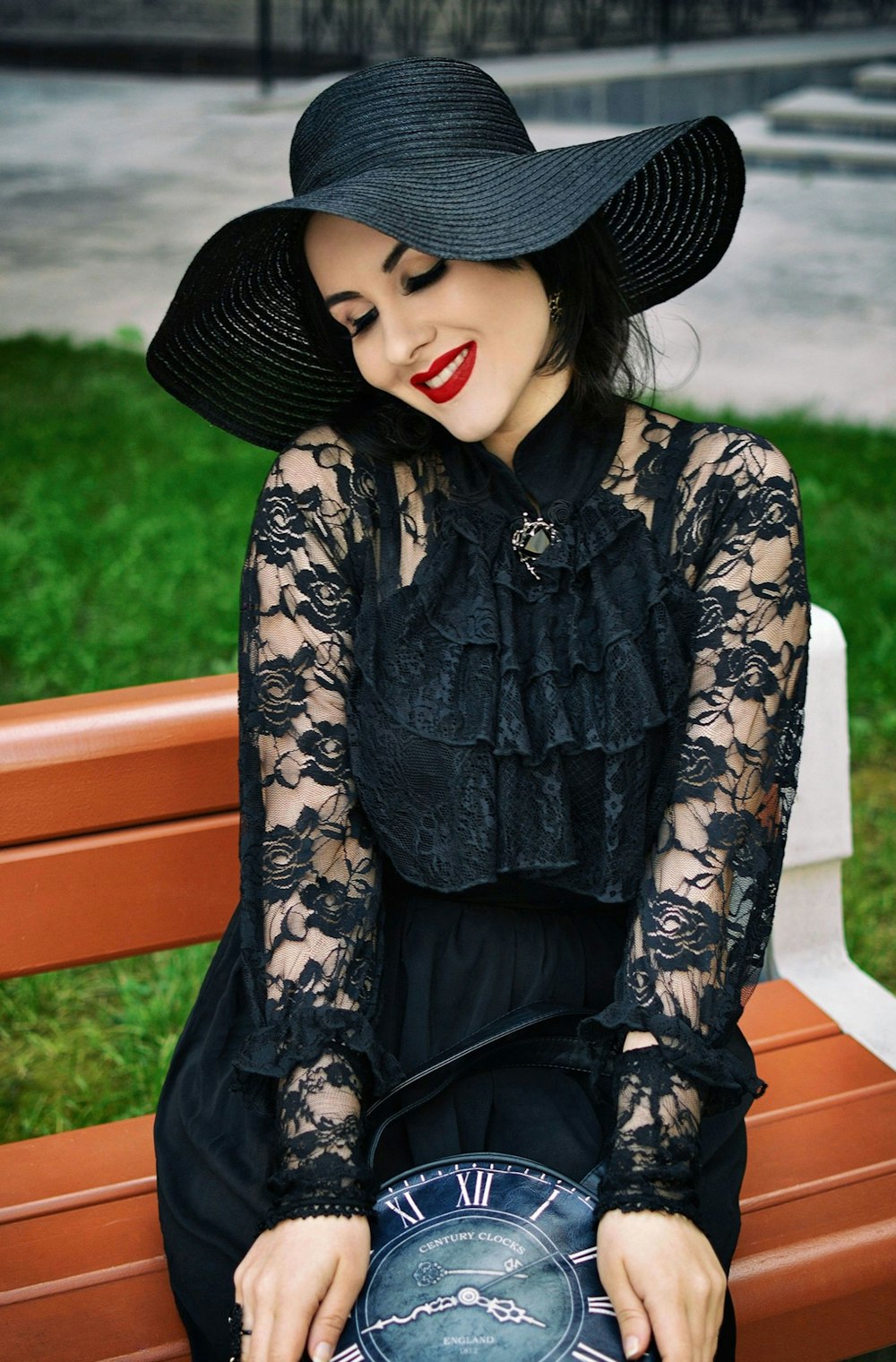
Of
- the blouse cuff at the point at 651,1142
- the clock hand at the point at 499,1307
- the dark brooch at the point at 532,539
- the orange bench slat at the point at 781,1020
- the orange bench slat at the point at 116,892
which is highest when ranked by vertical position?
the dark brooch at the point at 532,539

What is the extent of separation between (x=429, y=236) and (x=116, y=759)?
963 mm

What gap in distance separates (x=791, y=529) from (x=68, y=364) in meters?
5.96

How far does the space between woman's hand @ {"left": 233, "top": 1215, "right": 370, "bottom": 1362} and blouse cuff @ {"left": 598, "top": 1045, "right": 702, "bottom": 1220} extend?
0.30m

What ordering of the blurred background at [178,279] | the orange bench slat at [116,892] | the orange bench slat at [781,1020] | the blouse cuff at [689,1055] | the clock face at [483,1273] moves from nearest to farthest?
1. the clock face at [483,1273]
2. the blouse cuff at [689,1055]
3. the orange bench slat at [116,892]
4. the orange bench slat at [781,1020]
5. the blurred background at [178,279]

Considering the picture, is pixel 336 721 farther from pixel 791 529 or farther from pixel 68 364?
pixel 68 364

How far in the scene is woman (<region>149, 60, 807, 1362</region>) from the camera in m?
1.86

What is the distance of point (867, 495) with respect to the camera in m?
5.83

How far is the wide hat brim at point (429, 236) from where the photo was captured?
1783 millimetres

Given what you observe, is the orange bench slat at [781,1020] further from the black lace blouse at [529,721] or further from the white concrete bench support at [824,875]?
the black lace blouse at [529,721]

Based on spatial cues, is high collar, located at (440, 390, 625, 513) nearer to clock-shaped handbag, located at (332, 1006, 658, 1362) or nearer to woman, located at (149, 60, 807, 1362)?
woman, located at (149, 60, 807, 1362)

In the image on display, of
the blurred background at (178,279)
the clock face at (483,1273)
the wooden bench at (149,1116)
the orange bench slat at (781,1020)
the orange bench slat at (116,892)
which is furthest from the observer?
the blurred background at (178,279)

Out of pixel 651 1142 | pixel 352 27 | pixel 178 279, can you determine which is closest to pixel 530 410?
pixel 651 1142

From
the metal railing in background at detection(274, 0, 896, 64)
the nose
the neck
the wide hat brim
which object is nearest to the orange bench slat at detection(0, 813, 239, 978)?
the wide hat brim

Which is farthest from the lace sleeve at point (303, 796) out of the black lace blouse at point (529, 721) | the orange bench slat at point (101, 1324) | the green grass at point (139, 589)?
the green grass at point (139, 589)
